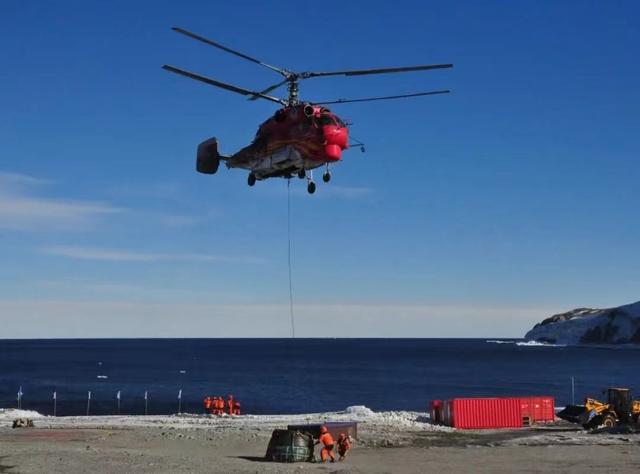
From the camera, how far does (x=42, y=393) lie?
359 ft

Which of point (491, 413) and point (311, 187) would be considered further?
point (491, 413)

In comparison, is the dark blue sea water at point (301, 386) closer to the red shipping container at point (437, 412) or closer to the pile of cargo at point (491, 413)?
the red shipping container at point (437, 412)

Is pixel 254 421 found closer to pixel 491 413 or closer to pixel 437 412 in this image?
pixel 437 412

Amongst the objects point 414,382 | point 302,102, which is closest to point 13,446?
point 302,102

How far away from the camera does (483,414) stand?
5028 centimetres

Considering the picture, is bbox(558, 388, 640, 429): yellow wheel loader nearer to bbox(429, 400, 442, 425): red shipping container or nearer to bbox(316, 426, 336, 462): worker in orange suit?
bbox(429, 400, 442, 425): red shipping container

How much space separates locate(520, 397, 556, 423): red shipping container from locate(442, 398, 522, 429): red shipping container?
2.89 feet

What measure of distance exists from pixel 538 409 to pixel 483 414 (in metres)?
3.94

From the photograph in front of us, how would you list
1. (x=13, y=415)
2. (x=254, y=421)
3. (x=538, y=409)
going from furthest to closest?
(x=13, y=415)
(x=254, y=421)
(x=538, y=409)

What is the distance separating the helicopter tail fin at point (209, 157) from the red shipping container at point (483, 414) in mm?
23346

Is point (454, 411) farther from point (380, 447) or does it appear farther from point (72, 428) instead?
point (72, 428)

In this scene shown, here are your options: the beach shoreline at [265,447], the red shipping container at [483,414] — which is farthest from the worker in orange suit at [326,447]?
the red shipping container at [483,414]

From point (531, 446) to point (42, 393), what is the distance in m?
85.8

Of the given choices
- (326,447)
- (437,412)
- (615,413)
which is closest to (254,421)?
(437,412)
